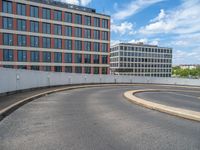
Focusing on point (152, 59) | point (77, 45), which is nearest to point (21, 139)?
point (77, 45)

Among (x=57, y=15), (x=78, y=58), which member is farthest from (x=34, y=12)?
(x=78, y=58)

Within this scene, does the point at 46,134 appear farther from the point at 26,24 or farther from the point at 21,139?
the point at 26,24

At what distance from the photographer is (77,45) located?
5553cm

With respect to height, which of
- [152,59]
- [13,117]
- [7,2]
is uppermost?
[7,2]

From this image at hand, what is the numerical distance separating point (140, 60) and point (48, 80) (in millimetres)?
98546

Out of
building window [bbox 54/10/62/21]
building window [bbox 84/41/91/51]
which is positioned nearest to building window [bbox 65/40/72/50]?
building window [bbox 84/41/91/51]

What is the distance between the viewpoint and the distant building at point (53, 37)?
46438 mm

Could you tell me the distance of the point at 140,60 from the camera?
117 meters

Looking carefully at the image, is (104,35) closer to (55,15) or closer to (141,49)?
(55,15)

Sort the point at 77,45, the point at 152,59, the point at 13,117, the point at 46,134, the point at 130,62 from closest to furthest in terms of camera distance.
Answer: the point at 46,134
the point at 13,117
the point at 77,45
the point at 130,62
the point at 152,59

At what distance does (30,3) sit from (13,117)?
4693cm

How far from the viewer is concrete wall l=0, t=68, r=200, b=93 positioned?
1433cm

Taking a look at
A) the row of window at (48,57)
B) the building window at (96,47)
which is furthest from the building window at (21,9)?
the building window at (96,47)

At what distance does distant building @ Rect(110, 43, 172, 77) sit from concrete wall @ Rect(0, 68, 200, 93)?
2721 inches
